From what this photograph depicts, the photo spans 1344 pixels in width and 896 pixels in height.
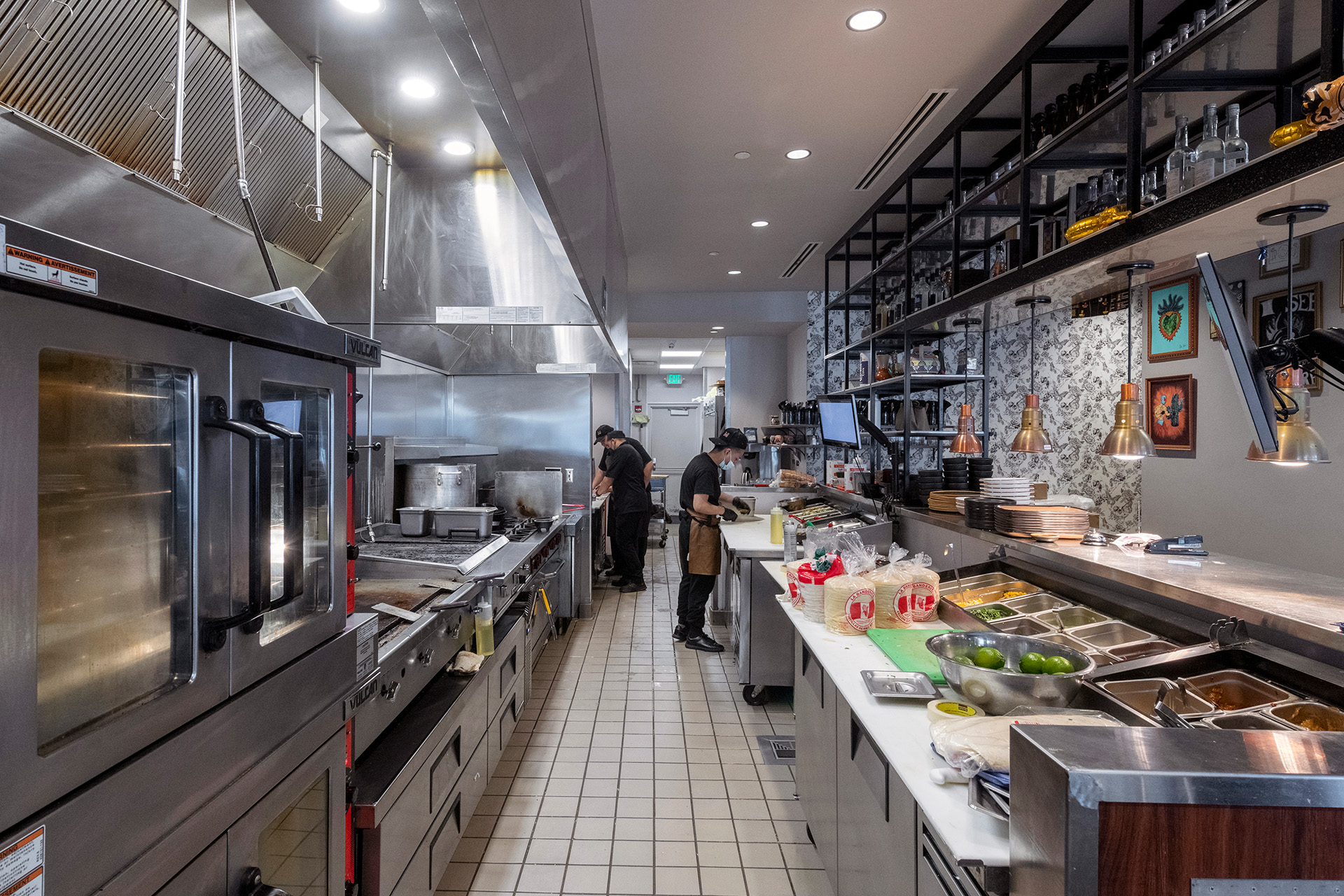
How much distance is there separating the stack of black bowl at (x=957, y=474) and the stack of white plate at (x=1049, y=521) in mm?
1036

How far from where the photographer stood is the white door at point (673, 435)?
47.1ft

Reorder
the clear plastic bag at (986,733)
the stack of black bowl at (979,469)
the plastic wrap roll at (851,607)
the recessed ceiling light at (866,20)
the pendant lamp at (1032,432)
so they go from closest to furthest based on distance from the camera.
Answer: the clear plastic bag at (986,733) → the plastic wrap roll at (851,607) → the recessed ceiling light at (866,20) → the pendant lamp at (1032,432) → the stack of black bowl at (979,469)

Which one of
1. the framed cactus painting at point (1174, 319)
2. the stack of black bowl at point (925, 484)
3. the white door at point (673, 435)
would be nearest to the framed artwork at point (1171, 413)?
the framed cactus painting at point (1174, 319)

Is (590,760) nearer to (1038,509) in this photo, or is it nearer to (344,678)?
(344,678)

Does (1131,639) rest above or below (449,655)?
above

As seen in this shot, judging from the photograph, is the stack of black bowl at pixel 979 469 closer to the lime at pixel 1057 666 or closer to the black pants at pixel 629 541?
the lime at pixel 1057 666

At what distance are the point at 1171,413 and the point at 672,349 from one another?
7686mm

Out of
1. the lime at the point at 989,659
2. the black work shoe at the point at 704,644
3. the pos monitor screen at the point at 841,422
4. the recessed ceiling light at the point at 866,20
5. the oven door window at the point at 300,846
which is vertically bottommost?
the black work shoe at the point at 704,644

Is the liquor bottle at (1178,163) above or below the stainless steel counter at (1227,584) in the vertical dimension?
above

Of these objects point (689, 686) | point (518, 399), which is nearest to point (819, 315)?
point (518, 399)

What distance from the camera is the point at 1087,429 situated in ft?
→ 17.3

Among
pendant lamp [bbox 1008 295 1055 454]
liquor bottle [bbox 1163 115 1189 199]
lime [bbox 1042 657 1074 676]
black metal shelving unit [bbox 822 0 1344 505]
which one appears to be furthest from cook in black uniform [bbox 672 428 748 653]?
lime [bbox 1042 657 1074 676]

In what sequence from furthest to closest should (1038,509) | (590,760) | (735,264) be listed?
(735,264)
(590,760)
(1038,509)

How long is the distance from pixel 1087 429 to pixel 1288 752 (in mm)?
4952
